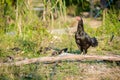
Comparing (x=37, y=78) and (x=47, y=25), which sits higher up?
(x=47, y=25)

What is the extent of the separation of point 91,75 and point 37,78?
99 centimetres

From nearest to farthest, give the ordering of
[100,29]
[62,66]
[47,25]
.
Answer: [62,66]
[47,25]
[100,29]

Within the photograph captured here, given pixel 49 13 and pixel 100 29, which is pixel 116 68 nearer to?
pixel 49 13

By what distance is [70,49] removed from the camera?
7996mm

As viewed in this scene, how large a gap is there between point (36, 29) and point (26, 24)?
399mm

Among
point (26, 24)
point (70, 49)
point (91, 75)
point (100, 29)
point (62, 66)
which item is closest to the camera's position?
point (91, 75)

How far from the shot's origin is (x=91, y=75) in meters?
5.90

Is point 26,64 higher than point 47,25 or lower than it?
lower

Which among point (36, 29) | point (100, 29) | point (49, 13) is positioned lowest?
point (100, 29)

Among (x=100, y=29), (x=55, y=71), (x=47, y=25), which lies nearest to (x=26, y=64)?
(x=55, y=71)

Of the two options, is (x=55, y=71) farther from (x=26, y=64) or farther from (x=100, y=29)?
(x=100, y=29)

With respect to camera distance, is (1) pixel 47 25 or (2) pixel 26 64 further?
(1) pixel 47 25

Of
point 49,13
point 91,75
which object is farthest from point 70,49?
point 91,75

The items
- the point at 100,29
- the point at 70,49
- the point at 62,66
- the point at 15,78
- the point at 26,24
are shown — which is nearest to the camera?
the point at 15,78
